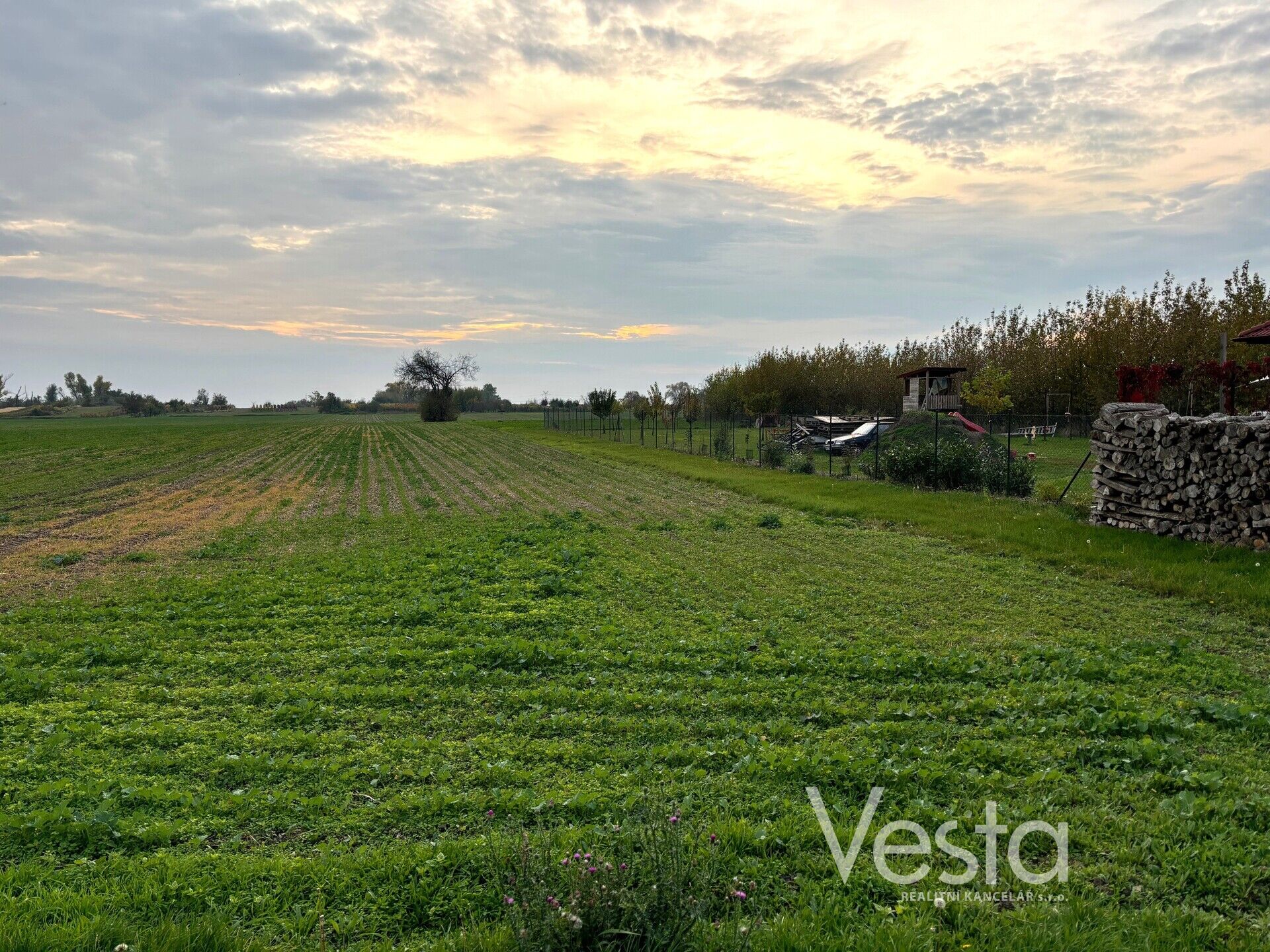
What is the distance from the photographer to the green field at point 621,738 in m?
3.35

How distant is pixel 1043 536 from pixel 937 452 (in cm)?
637

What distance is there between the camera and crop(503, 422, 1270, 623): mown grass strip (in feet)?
31.3

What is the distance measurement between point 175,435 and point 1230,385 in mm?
62093

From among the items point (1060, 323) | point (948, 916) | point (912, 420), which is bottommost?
point (948, 916)

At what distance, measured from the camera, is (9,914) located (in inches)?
128

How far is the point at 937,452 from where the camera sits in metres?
18.7

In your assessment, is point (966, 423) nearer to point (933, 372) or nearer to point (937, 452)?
point (933, 372)

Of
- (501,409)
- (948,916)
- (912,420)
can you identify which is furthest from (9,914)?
(501,409)

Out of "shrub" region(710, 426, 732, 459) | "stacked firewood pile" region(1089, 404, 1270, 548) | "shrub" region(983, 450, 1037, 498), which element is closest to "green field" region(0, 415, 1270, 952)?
"stacked firewood pile" region(1089, 404, 1270, 548)

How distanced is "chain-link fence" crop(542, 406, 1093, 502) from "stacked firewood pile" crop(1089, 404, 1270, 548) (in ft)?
2.46

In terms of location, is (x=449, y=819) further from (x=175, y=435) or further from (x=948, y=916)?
(x=175, y=435)

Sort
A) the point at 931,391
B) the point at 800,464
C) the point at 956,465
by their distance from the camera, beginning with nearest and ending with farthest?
1. the point at 956,465
2. the point at 800,464
3. the point at 931,391

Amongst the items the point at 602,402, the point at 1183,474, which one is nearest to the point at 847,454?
the point at 1183,474

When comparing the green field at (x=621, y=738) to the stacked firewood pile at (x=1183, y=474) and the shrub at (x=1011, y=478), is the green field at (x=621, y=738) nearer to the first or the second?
the stacked firewood pile at (x=1183, y=474)
